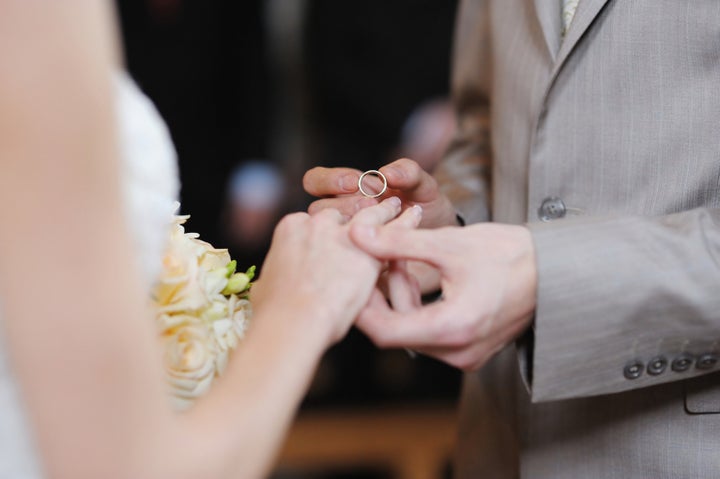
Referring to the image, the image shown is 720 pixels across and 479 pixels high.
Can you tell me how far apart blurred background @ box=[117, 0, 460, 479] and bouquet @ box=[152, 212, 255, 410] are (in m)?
1.96

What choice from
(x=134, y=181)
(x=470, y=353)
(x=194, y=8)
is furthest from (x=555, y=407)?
(x=194, y=8)

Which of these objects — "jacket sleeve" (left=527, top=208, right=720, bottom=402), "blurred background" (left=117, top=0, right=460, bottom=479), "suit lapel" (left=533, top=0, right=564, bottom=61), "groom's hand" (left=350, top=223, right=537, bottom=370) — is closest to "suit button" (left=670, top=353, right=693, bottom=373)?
"jacket sleeve" (left=527, top=208, right=720, bottom=402)

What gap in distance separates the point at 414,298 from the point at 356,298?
130 millimetres

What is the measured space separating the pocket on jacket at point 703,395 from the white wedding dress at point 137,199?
0.75m

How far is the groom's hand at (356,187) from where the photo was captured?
1.28 metres

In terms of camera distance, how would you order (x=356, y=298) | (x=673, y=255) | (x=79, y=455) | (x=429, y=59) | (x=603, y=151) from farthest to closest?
1. (x=429, y=59)
2. (x=603, y=151)
3. (x=673, y=255)
4. (x=356, y=298)
5. (x=79, y=455)

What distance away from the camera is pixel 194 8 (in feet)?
10.7

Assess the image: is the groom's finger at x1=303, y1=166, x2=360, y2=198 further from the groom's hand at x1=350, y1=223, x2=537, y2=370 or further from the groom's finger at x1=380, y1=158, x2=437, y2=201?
the groom's hand at x1=350, y1=223, x2=537, y2=370

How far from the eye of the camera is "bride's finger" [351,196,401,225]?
107cm

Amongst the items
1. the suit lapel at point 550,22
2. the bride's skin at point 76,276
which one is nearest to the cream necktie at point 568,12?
the suit lapel at point 550,22

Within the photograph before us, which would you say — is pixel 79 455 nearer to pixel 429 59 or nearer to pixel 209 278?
pixel 209 278

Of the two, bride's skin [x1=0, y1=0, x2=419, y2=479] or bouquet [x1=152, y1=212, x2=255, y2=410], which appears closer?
bride's skin [x1=0, y1=0, x2=419, y2=479]

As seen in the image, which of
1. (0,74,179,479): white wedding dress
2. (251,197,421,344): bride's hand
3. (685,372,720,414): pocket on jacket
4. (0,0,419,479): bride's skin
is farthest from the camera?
(685,372,720,414): pocket on jacket

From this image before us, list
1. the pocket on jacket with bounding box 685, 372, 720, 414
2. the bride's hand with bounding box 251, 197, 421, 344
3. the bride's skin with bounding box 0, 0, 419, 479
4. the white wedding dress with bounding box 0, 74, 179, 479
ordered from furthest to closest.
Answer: the pocket on jacket with bounding box 685, 372, 720, 414
the bride's hand with bounding box 251, 197, 421, 344
the white wedding dress with bounding box 0, 74, 179, 479
the bride's skin with bounding box 0, 0, 419, 479
